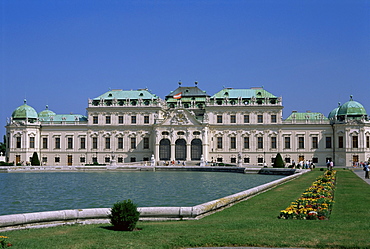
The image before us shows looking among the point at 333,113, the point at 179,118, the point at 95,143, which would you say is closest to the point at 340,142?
the point at 333,113

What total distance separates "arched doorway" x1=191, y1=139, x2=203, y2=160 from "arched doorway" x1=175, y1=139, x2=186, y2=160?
4.68 ft

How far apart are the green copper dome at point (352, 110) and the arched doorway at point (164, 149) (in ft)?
95.3

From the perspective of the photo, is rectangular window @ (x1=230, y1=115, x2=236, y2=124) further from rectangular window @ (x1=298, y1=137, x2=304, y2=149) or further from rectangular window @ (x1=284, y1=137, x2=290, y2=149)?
rectangular window @ (x1=298, y1=137, x2=304, y2=149)

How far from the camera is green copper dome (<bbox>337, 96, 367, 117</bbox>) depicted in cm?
8106

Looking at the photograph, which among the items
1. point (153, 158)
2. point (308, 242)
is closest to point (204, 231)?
point (308, 242)

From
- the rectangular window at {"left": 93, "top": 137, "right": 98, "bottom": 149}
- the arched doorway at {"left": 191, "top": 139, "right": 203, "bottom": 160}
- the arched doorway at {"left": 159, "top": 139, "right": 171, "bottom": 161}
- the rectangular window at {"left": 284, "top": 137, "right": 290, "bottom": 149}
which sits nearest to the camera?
the arched doorway at {"left": 191, "top": 139, "right": 203, "bottom": 160}

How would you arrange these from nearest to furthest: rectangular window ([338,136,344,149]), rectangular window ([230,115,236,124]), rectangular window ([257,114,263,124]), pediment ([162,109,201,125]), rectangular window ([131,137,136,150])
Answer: rectangular window ([338,136,344,149]), pediment ([162,109,201,125]), rectangular window ([257,114,263,124]), rectangular window ([230,115,236,124]), rectangular window ([131,137,136,150])

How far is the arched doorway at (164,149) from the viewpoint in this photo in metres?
82.7

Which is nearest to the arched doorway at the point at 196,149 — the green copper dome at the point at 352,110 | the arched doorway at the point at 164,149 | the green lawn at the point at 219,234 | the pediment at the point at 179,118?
the pediment at the point at 179,118

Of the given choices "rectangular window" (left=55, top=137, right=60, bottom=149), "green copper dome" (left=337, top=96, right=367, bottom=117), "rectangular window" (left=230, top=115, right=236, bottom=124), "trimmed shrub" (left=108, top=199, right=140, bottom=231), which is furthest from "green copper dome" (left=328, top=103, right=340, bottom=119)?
"trimmed shrub" (left=108, top=199, right=140, bottom=231)

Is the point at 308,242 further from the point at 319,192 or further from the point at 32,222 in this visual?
the point at 319,192

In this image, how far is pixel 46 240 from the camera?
12.9 m

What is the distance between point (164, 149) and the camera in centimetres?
8300

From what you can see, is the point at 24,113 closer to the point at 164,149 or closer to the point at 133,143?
the point at 133,143
